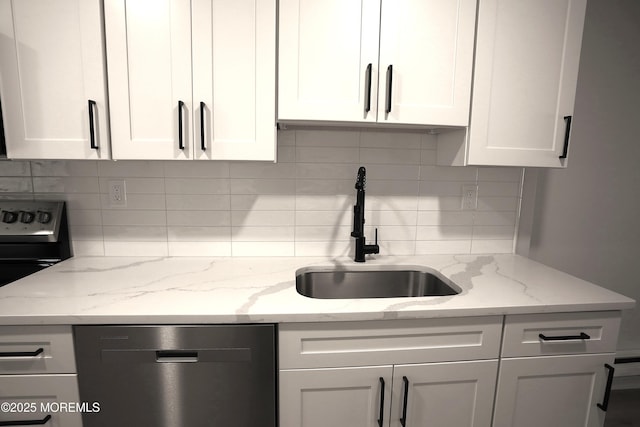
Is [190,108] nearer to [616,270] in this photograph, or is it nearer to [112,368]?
[112,368]

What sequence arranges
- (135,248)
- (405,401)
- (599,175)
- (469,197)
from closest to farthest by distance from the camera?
(405,401)
(135,248)
(469,197)
(599,175)

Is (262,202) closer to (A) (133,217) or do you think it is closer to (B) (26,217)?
(A) (133,217)

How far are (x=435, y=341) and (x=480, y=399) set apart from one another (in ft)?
0.97

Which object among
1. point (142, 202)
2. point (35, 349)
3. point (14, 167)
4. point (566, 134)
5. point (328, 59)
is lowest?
point (35, 349)

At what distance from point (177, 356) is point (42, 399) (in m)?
0.44

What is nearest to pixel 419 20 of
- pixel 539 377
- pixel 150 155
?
pixel 150 155

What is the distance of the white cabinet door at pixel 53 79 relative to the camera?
3.51 ft

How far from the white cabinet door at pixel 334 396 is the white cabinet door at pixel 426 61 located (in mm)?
947

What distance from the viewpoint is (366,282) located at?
1502 mm

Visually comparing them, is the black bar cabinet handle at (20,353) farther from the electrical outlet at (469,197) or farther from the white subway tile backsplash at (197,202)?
the electrical outlet at (469,197)

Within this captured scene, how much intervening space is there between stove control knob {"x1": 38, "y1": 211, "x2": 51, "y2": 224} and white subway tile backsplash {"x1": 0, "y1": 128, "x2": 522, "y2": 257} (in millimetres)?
88

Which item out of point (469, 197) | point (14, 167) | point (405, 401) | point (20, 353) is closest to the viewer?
point (20, 353)

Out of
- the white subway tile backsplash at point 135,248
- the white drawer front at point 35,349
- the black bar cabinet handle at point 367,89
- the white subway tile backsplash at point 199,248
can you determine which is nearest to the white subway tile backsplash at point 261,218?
the white subway tile backsplash at point 199,248

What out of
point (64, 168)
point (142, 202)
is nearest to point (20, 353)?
point (142, 202)
